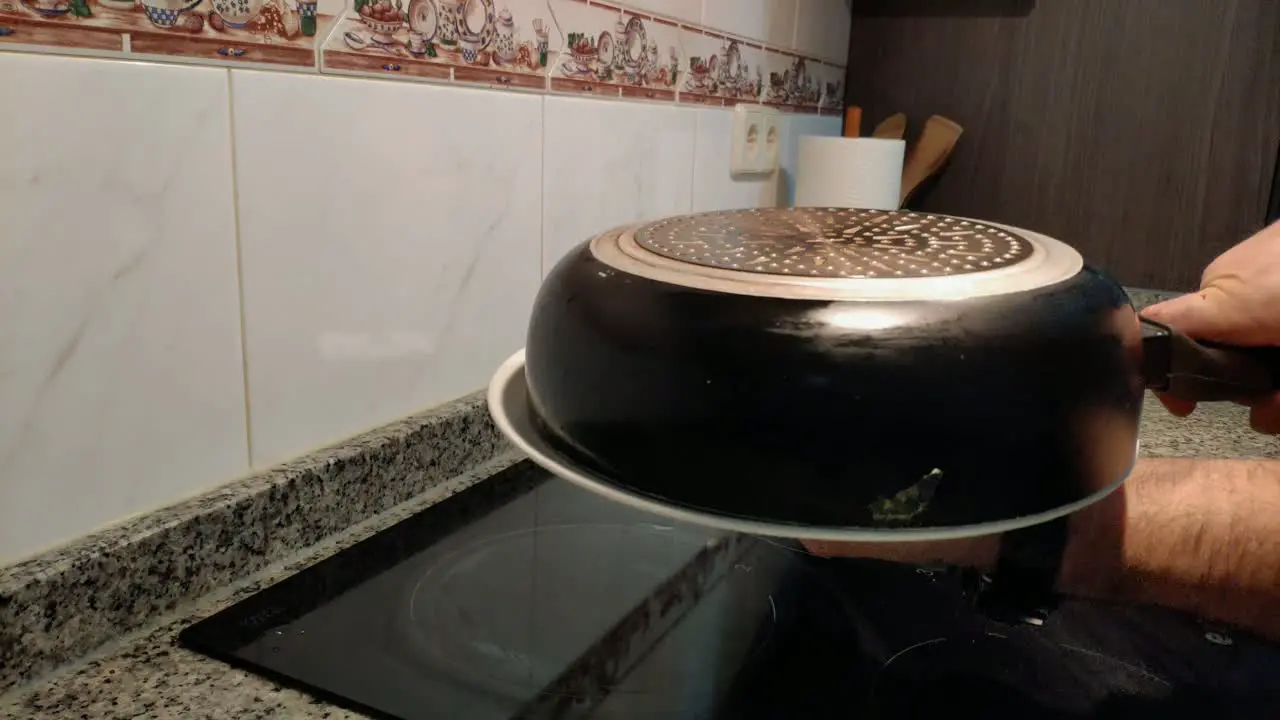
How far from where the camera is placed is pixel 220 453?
576mm

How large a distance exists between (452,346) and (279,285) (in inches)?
6.9

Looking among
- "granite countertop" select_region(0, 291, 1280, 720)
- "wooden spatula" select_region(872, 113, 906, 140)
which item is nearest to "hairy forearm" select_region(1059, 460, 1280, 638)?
"granite countertop" select_region(0, 291, 1280, 720)

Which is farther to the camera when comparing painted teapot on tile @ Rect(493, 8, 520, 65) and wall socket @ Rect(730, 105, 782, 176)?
wall socket @ Rect(730, 105, 782, 176)

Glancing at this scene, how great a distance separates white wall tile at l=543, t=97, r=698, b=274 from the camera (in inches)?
33.1

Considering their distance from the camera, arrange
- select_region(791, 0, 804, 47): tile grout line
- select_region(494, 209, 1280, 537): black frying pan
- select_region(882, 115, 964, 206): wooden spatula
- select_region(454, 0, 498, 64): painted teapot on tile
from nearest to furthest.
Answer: select_region(494, 209, 1280, 537): black frying pan, select_region(454, 0, 498, 64): painted teapot on tile, select_region(791, 0, 804, 47): tile grout line, select_region(882, 115, 964, 206): wooden spatula

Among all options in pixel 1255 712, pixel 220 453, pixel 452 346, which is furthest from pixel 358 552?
pixel 1255 712

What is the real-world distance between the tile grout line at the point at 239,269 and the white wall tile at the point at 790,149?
2.86ft

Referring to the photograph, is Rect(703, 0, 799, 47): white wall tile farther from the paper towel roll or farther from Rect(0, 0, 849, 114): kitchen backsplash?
the paper towel roll

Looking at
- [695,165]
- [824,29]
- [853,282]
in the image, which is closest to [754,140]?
[695,165]

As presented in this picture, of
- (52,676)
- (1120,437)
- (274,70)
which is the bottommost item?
(52,676)

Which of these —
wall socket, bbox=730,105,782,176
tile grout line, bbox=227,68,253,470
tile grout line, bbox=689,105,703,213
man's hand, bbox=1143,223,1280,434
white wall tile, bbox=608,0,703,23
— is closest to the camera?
man's hand, bbox=1143,223,1280,434

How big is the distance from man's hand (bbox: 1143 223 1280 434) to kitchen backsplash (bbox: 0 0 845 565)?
479mm

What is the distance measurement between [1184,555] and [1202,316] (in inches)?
6.5

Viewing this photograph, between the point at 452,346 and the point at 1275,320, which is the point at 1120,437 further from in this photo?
the point at 452,346
